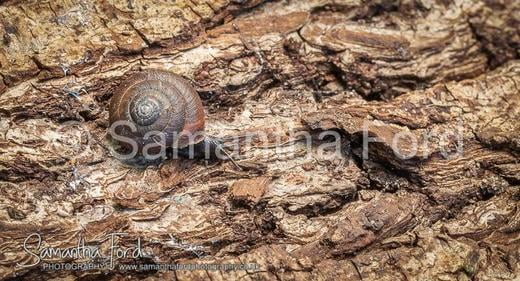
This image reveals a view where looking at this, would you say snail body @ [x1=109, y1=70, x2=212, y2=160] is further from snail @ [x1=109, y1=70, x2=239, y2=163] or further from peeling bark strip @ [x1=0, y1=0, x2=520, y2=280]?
peeling bark strip @ [x1=0, y1=0, x2=520, y2=280]

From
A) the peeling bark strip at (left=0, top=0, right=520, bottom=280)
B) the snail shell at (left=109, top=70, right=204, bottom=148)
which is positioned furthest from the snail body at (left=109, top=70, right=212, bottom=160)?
the peeling bark strip at (left=0, top=0, right=520, bottom=280)

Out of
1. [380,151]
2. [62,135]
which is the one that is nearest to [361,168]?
[380,151]

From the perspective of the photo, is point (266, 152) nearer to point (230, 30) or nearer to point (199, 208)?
point (199, 208)

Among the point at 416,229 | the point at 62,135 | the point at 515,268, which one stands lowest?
the point at 515,268

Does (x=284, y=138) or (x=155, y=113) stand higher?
(x=155, y=113)

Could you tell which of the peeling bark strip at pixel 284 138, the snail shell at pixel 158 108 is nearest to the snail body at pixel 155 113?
the snail shell at pixel 158 108

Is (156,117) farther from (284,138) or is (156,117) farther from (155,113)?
(284,138)

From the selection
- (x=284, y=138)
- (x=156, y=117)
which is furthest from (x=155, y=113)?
(x=284, y=138)
